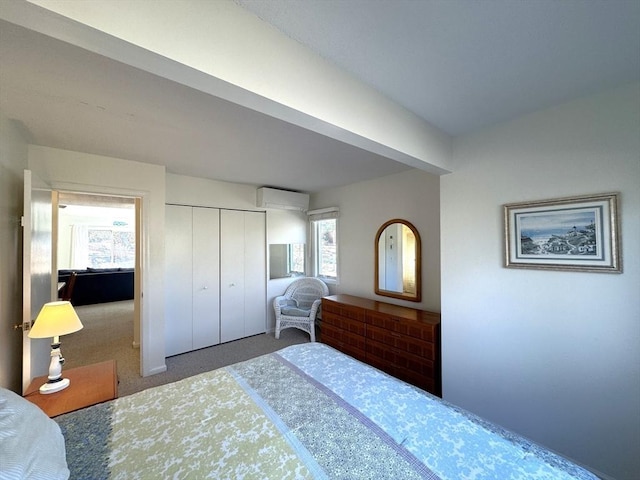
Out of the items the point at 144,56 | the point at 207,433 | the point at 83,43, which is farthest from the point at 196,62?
the point at 207,433

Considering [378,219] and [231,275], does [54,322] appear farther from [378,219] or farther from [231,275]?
[378,219]

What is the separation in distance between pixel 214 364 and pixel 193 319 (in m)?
0.73

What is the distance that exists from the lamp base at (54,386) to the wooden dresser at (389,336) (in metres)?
2.55

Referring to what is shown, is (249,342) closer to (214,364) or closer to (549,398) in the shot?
(214,364)

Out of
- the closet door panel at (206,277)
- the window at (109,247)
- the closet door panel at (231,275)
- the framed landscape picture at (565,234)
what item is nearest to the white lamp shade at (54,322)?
the closet door panel at (206,277)

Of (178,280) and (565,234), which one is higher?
(565,234)

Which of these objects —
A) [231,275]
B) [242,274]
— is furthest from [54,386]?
[242,274]

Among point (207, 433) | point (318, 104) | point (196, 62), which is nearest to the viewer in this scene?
point (196, 62)

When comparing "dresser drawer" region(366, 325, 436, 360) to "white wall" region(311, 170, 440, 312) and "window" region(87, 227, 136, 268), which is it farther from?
"window" region(87, 227, 136, 268)

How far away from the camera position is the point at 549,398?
1.70 m

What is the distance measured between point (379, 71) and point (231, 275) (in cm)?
330

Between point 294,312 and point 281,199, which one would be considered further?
point 281,199

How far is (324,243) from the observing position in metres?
4.54

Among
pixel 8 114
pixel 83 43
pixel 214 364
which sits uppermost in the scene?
pixel 8 114
